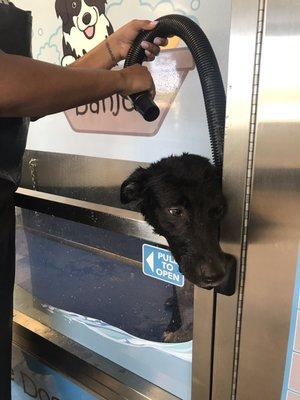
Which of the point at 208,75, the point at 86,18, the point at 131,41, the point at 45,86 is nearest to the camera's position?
the point at 45,86

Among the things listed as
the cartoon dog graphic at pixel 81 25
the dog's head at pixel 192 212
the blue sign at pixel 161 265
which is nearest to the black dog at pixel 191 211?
the dog's head at pixel 192 212

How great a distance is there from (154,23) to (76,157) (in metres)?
0.45

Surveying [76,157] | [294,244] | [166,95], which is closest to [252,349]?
[294,244]

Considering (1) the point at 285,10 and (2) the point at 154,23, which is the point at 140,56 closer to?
(2) the point at 154,23

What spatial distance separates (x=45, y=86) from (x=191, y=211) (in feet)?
1.00

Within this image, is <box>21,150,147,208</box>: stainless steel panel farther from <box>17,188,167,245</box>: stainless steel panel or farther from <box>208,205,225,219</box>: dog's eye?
<box>208,205,225,219</box>: dog's eye

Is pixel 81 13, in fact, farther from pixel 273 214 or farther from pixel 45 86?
pixel 273 214

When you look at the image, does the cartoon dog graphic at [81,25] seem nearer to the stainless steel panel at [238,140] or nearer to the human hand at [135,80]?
the human hand at [135,80]

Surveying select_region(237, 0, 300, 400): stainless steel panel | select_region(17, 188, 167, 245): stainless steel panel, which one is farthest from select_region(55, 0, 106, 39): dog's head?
select_region(237, 0, 300, 400): stainless steel panel

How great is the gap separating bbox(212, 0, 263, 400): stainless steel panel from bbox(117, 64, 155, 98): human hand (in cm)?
18

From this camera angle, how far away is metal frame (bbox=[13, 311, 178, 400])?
105cm

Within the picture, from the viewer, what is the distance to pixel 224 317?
73cm

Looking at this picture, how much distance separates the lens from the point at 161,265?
0.84m

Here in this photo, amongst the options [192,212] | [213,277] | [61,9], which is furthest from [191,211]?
[61,9]
